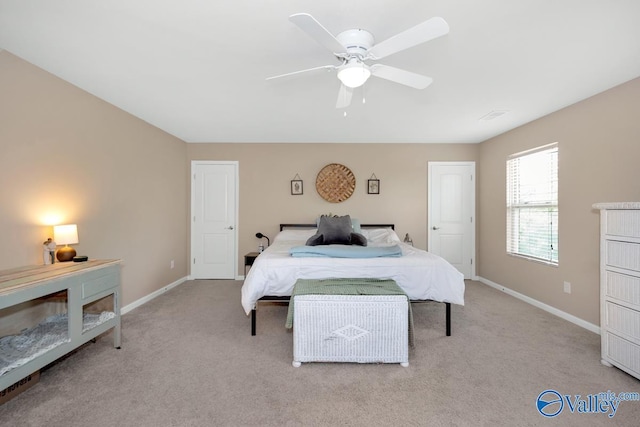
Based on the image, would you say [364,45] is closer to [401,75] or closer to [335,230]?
[401,75]

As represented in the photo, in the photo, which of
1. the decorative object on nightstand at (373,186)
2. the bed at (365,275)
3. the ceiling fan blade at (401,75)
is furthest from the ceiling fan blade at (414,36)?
the decorative object on nightstand at (373,186)

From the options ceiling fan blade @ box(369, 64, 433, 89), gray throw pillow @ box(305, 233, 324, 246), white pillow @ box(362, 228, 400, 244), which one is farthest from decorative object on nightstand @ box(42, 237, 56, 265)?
white pillow @ box(362, 228, 400, 244)

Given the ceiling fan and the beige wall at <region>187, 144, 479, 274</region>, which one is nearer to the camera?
the ceiling fan

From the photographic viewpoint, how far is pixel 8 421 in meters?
1.64

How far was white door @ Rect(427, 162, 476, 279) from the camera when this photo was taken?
493cm

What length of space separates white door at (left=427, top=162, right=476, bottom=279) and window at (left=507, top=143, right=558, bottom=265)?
0.76 metres

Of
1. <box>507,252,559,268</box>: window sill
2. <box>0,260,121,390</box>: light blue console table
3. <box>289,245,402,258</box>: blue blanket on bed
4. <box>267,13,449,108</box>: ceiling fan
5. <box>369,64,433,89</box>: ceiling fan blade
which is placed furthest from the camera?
<box>507,252,559,268</box>: window sill

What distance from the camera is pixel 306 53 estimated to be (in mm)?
2168

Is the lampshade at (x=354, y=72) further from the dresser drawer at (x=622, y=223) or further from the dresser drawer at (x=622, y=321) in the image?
the dresser drawer at (x=622, y=321)

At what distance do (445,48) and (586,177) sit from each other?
7.36 feet

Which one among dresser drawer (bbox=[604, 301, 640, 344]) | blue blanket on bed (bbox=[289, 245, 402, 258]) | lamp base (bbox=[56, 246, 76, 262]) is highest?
lamp base (bbox=[56, 246, 76, 262])

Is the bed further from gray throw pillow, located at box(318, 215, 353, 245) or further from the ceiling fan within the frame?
the ceiling fan

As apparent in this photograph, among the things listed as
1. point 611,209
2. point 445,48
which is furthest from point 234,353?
point 611,209

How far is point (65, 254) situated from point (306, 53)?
2630mm
